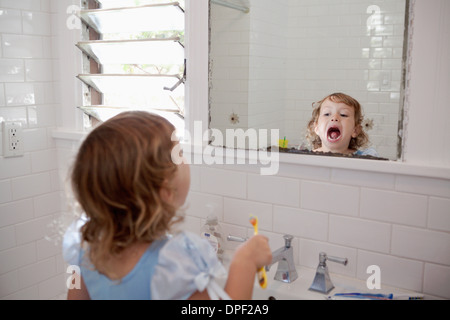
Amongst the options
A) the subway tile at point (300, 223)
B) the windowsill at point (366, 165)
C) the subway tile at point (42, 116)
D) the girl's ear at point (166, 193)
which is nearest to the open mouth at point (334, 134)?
the windowsill at point (366, 165)

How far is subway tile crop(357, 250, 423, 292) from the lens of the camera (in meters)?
1.27

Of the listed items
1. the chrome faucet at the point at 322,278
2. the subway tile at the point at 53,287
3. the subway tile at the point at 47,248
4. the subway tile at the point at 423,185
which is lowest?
the subway tile at the point at 53,287

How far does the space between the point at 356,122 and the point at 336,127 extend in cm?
6

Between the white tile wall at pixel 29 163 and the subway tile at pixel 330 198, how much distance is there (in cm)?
110

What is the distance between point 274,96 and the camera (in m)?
1.62

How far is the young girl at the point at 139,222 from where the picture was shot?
949 millimetres

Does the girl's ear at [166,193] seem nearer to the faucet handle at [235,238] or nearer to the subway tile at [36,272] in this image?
the faucet handle at [235,238]

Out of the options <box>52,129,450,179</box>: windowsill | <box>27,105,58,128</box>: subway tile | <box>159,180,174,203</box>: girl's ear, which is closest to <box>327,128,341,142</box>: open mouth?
<box>52,129,450,179</box>: windowsill

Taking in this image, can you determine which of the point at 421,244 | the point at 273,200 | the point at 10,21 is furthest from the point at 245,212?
the point at 10,21

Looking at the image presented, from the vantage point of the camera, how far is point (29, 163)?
1.82 meters

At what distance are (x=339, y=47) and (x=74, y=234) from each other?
1002mm

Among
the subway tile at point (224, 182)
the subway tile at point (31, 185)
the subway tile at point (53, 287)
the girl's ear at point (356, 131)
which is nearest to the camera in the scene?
the girl's ear at point (356, 131)

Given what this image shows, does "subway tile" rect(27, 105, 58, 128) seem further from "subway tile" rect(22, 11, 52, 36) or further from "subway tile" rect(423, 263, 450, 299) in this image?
"subway tile" rect(423, 263, 450, 299)

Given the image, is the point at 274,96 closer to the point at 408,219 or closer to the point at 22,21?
the point at 408,219
